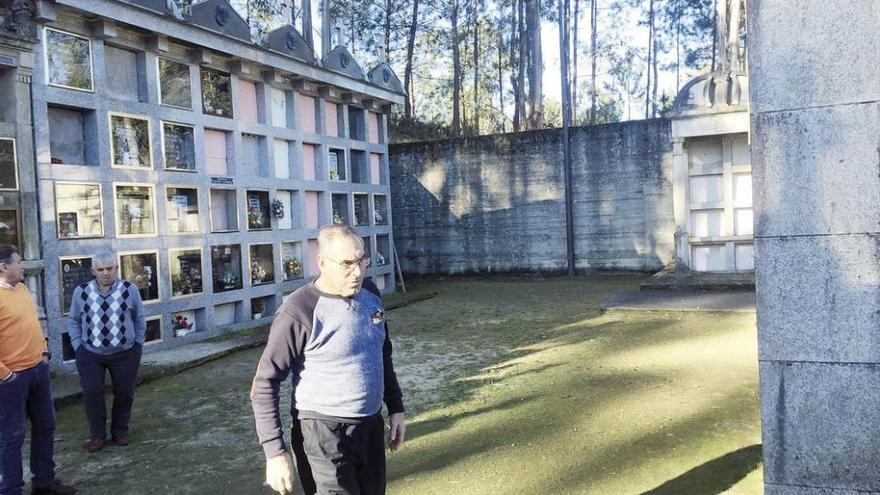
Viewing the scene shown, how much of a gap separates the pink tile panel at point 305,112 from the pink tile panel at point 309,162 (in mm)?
249

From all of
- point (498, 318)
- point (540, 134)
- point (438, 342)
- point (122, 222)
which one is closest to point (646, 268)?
point (540, 134)

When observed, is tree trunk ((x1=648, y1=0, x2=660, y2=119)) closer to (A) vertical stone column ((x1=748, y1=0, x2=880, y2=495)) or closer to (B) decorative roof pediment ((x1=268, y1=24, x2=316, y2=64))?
(B) decorative roof pediment ((x1=268, y1=24, x2=316, y2=64))

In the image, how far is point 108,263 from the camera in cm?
443

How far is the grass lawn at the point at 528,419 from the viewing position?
362cm

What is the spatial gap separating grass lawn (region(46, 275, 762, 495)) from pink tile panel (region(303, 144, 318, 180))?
3.26 m

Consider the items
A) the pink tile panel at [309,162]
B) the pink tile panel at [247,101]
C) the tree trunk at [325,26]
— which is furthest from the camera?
the tree trunk at [325,26]

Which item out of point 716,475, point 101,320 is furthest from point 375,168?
point 716,475

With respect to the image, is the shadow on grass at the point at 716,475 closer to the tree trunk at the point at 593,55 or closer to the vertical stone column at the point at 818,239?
the vertical stone column at the point at 818,239

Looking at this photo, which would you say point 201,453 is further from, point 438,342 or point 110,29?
point 110,29

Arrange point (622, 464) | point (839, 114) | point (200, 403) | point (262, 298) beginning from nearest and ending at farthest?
point (839, 114)
point (622, 464)
point (200, 403)
point (262, 298)

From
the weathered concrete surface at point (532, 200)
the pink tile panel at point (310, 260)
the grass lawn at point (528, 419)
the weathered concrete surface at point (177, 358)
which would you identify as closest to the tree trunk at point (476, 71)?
the weathered concrete surface at point (532, 200)

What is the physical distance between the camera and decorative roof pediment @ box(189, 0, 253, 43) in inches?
317

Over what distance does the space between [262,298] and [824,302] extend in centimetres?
754

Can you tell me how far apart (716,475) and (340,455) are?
2158 mm
